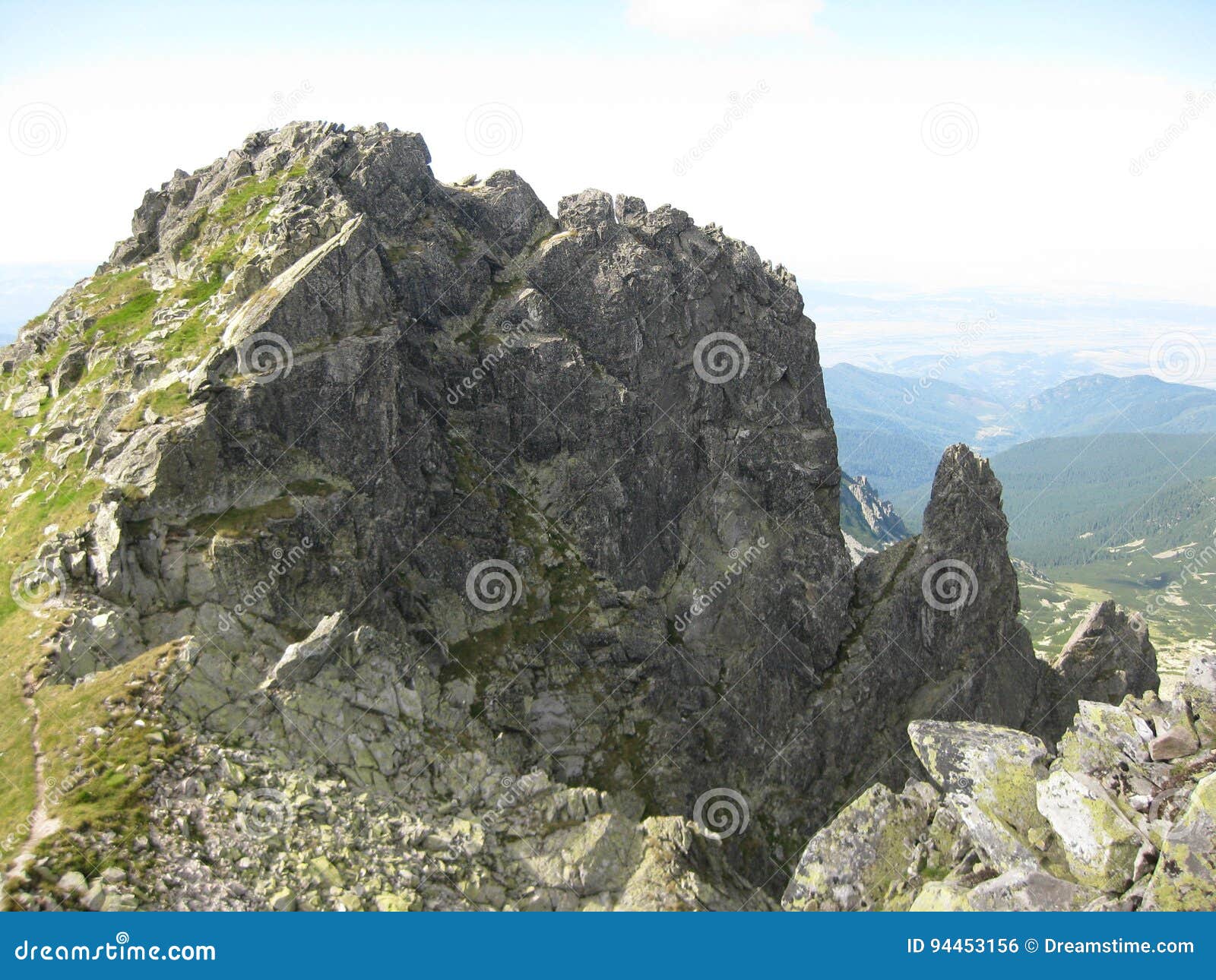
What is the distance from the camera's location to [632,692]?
68.4 metres

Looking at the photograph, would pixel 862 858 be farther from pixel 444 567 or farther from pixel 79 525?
pixel 79 525

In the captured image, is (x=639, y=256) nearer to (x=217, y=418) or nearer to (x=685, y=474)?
(x=685, y=474)

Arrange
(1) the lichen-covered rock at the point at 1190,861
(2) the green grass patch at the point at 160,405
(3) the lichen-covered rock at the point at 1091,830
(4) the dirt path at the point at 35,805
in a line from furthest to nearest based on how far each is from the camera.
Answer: (2) the green grass patch at the point at 160,405, (4) the dirt path at the point at 35,805, (3) the lichen-covered rock at the point at 1091,830, (1) the lichen-covered rock at the point at 1190,861

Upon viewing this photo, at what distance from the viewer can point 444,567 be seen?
6488cm

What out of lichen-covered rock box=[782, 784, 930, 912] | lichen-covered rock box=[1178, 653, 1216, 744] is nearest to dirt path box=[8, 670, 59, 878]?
lichen-covered rock box=[782, 784, 930, 912]

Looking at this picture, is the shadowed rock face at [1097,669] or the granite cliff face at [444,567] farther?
the shadowed rock face at [1097,669]

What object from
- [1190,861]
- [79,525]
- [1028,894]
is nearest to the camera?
[1190,861]

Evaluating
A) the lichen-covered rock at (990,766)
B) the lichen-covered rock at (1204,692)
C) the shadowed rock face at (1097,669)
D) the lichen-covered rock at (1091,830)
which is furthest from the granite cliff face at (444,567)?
the lichen-covered rock at (1204,692)

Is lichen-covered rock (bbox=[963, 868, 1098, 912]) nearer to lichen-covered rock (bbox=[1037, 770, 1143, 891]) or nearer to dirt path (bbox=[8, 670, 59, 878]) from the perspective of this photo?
lichen-covered rock (bbox=[1037, 770, 1143, 891])

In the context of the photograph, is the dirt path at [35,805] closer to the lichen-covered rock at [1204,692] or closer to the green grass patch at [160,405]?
the green grass patch at [160,405]

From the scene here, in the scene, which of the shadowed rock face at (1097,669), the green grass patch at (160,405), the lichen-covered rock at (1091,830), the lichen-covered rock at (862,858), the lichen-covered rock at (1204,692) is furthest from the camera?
the shadowed rock face at (1097,669)

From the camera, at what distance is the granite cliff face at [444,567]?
37875 millimetres

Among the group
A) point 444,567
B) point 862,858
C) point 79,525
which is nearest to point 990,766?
point 862,858

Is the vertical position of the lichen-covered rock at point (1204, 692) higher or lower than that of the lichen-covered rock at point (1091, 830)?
higher
